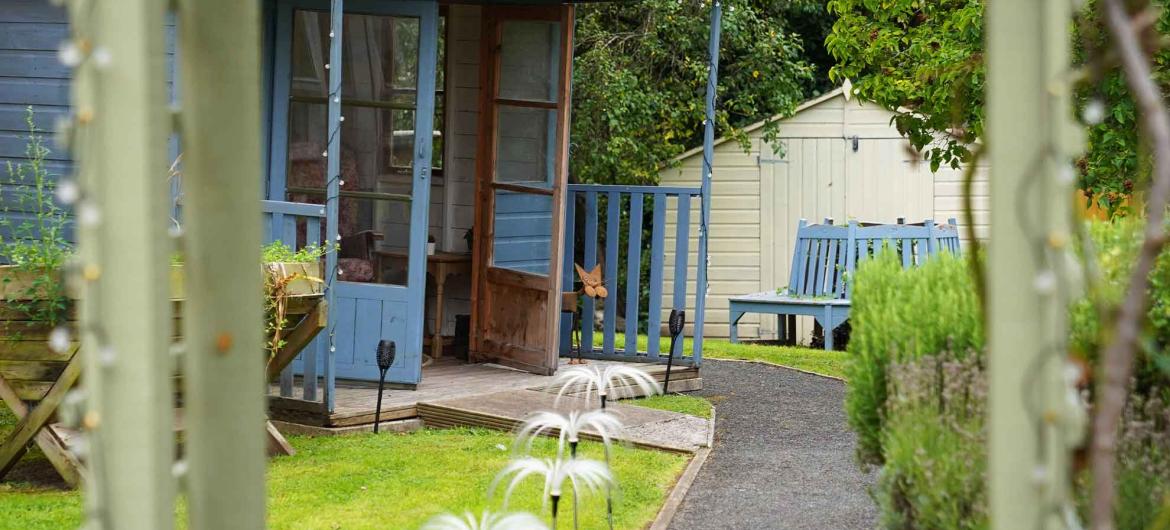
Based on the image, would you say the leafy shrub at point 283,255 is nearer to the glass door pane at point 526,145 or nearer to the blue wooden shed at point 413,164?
the blue wooden shed at point 413,164

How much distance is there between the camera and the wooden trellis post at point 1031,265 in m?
1.44

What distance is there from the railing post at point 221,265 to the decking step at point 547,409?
4.81m

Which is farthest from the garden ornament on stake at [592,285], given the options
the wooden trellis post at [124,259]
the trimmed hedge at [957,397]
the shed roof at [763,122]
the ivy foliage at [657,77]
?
the wooden trellis post at [124,259]

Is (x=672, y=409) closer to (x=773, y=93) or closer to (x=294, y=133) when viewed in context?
(x=294, y=133)

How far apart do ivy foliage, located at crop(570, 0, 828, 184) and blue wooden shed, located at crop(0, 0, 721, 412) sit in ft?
8.56

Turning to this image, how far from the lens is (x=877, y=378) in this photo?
11.4 ft

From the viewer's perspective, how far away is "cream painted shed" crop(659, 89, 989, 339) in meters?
13.7

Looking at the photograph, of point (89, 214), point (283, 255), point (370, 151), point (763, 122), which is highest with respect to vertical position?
point (763, 122)

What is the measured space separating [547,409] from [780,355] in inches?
195

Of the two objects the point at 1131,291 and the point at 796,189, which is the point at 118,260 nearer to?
the point at 1131,291

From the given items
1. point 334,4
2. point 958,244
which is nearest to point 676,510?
point 334,4

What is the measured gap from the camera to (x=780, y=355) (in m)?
11.5

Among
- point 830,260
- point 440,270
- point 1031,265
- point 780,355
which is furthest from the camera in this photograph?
point 830,260

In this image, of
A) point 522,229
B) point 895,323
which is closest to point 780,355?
point 522,229
